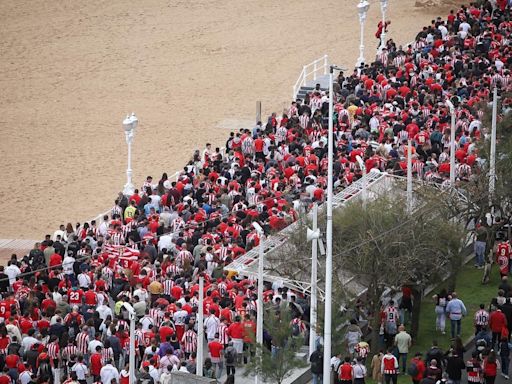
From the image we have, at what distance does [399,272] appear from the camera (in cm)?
3375

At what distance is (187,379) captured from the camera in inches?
1163

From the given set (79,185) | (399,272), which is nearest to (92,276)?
(399,272)

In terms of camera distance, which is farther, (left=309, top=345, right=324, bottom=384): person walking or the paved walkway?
the paved walkway

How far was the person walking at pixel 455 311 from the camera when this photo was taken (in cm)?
3447

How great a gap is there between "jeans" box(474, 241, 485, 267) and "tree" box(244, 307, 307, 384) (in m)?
7.54

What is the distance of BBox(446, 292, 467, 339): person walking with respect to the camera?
3447cm

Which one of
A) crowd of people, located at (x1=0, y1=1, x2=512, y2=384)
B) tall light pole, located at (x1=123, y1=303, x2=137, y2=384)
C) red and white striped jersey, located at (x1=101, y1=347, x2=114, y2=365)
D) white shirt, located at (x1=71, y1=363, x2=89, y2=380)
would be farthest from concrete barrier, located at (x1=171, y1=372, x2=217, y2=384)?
red and white striped jersey, located at (x1=101, y1=347, x2=114, y2=365)

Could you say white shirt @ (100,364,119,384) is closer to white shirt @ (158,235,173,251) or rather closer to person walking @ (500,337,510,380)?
white shirt @ (158,235,173,251)

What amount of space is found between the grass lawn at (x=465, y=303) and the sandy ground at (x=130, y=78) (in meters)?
14.9

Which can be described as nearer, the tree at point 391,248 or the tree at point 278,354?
the tree at point 278,354

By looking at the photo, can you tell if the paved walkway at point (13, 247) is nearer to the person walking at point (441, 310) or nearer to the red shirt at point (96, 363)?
the red shirt at point (96, 363)

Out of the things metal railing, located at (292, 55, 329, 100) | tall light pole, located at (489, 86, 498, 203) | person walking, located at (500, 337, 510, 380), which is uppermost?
tall light pole, located at (489, 86, 498, 203)

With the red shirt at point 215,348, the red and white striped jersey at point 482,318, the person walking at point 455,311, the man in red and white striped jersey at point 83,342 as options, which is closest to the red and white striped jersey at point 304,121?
the person walking at point 455,311

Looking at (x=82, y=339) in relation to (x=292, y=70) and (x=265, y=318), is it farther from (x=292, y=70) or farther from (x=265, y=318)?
(x=292, y=70)
